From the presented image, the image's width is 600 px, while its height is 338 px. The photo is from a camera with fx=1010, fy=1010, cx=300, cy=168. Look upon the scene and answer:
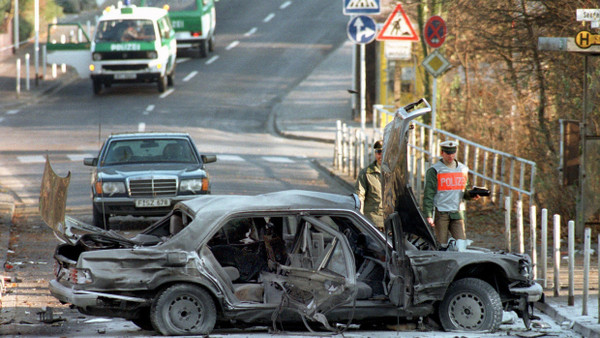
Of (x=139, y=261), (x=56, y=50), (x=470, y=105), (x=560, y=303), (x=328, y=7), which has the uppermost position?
(x=328, y=7)

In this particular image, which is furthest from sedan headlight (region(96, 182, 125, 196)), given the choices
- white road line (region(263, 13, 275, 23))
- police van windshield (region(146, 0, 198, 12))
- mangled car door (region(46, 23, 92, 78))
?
white road line (region(263, 13, 275, 23))

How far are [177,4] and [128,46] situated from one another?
5.74 metres

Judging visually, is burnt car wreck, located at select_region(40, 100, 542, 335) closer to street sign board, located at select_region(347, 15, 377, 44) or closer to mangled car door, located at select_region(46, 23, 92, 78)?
street sign board, located at select_region(347, 15, 377, 44)

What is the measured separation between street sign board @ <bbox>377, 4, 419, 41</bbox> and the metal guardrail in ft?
4.79

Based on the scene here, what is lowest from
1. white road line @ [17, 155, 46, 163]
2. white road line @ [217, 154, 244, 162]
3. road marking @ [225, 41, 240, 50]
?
white road line @ [217, 154, 244, 162]

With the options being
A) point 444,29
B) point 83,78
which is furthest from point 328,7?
point 444,29

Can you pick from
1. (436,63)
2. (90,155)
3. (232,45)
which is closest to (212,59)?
(232,45)

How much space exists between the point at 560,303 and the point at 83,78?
2984 cm

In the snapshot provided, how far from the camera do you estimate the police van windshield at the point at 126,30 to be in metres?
32.1

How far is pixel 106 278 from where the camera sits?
8523 mm

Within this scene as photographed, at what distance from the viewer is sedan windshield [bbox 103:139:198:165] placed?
15695mm

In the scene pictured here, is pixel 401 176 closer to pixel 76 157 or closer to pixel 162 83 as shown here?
pixel 76 157

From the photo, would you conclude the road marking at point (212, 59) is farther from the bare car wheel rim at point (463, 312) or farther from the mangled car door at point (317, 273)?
the bare car wheel rim at point (463, 312)

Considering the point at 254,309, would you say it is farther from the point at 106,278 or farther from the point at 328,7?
the point at 328,7
